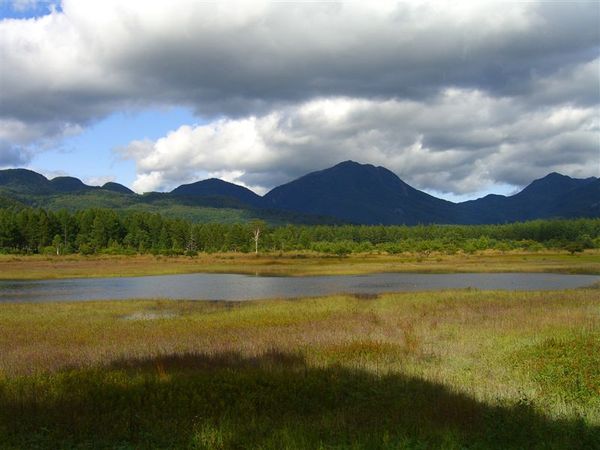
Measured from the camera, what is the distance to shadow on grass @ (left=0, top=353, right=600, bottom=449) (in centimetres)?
1060

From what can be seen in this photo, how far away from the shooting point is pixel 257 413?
516 inches

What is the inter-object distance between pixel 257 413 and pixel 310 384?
109 inches

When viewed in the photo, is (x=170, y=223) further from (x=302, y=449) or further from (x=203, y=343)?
(x=302, y=449)

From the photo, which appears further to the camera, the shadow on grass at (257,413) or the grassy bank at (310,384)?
the grassy bank at (310,384)

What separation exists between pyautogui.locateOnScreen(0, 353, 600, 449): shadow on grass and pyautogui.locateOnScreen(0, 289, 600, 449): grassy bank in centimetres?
5

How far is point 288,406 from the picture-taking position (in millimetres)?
13766

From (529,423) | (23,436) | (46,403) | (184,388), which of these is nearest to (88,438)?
(23,436)

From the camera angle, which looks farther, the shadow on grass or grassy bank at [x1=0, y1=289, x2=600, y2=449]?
grassy bank at [x1=0, y1=289, x2=600, y2=449]

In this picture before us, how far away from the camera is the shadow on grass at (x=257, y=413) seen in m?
10.6

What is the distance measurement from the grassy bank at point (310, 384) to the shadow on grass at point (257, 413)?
5cm

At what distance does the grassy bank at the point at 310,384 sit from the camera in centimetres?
1099

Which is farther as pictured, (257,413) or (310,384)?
(310,384)

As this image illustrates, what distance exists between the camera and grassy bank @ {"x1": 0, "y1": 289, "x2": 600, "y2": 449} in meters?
11.0

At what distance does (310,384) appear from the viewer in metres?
15.5
